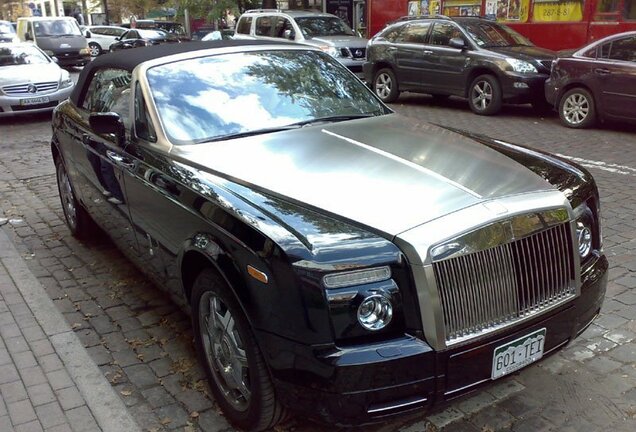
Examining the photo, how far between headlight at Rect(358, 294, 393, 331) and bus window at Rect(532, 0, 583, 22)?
13.1 metres

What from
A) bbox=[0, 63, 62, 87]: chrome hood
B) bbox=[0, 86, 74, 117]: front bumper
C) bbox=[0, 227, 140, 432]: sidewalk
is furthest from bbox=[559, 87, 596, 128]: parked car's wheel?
bbox=[0, 63, 62, 87]: chrome hood

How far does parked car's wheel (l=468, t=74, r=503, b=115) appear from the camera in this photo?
1159 centimetres

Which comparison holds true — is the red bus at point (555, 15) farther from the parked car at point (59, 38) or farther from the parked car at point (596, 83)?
the parked car at point (59, 38)

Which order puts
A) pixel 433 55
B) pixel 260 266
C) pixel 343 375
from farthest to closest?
pixel 433 55
pixel 260 266
pixel 343 375

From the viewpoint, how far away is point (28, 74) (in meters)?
12.9

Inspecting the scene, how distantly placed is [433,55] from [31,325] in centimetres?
1023

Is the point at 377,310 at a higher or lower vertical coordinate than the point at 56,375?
higher

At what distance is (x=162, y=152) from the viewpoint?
370cm

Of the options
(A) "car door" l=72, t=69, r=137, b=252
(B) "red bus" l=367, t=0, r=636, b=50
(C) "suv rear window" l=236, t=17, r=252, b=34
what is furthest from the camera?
(C) "suv rear window" l=236, t=17, r=252, b=34

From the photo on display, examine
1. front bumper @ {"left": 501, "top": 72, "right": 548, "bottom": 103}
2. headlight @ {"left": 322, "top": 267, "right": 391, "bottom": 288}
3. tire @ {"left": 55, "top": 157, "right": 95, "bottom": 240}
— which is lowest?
tire @ {"left": 55, "top": 157, "right": 95, "bottom": 240}

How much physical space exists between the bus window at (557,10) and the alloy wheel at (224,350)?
508 inches

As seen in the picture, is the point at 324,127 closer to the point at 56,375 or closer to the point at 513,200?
the point at 513,200

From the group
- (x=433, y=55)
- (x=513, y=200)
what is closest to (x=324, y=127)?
(x=513, y=200)

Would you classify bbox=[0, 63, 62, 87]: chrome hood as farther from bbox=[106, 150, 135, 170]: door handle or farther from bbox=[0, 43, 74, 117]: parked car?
bbox=[106, 150, 135, 170]: door handle
